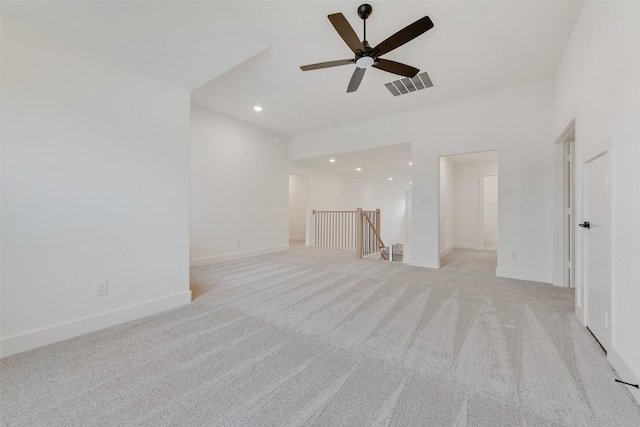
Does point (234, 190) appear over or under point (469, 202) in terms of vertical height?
over

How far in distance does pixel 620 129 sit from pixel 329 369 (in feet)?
8.02

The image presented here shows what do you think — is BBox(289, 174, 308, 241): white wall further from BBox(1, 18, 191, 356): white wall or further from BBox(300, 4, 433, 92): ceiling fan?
BBox(300, 4, 433, 92): ceiling fan

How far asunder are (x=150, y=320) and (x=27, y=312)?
81cm

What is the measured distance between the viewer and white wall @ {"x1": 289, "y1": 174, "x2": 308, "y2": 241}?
357 inches

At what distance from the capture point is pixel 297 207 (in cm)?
928

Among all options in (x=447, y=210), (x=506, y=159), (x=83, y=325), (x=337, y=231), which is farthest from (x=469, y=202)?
(x=83, y=325)

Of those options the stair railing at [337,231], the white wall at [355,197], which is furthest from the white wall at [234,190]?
the stair railing at [337,231]

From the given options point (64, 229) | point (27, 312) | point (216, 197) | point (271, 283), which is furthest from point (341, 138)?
point (27, 312)

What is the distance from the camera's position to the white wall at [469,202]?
6746 millimetres

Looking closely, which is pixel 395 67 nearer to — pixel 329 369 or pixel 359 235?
pixel 329 369

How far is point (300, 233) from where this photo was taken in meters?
9.20

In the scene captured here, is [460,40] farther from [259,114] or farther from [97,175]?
[97,175]

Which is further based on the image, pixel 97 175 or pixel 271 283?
pixel 271 283

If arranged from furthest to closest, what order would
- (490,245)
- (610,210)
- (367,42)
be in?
(490,245) → (367,42) → (610,210)
